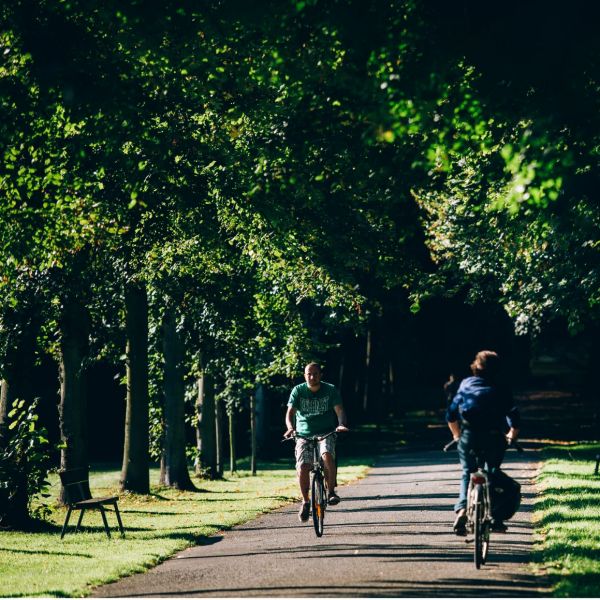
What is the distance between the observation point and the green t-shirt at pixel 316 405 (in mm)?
12930

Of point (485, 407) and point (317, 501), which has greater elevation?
point (485, 407)

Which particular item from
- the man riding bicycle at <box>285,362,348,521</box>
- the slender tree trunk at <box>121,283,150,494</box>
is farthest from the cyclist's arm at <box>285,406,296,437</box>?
the slender tree trunk at <box>121,283,150,494</box>

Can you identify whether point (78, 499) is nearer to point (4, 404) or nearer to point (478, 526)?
point (4, 404)

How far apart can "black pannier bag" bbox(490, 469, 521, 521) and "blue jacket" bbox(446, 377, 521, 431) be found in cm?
49

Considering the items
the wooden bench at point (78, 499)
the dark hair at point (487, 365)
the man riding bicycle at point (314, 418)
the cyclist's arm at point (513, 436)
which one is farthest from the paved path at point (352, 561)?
the dark hair at point (487, 365)

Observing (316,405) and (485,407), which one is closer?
(485,407)

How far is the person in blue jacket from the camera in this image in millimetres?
10156

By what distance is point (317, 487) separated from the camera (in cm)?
1256

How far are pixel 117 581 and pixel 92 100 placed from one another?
508 cm

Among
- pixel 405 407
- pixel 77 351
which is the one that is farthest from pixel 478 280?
pixel 405 407

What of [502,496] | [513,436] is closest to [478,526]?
[502,496]

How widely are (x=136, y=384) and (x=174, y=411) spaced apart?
2.39 meters

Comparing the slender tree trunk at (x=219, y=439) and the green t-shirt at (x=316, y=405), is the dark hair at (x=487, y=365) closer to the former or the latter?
the green t-shirt at (x=316, y=405)

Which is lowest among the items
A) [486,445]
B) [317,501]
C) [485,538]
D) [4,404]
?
[485,538]
